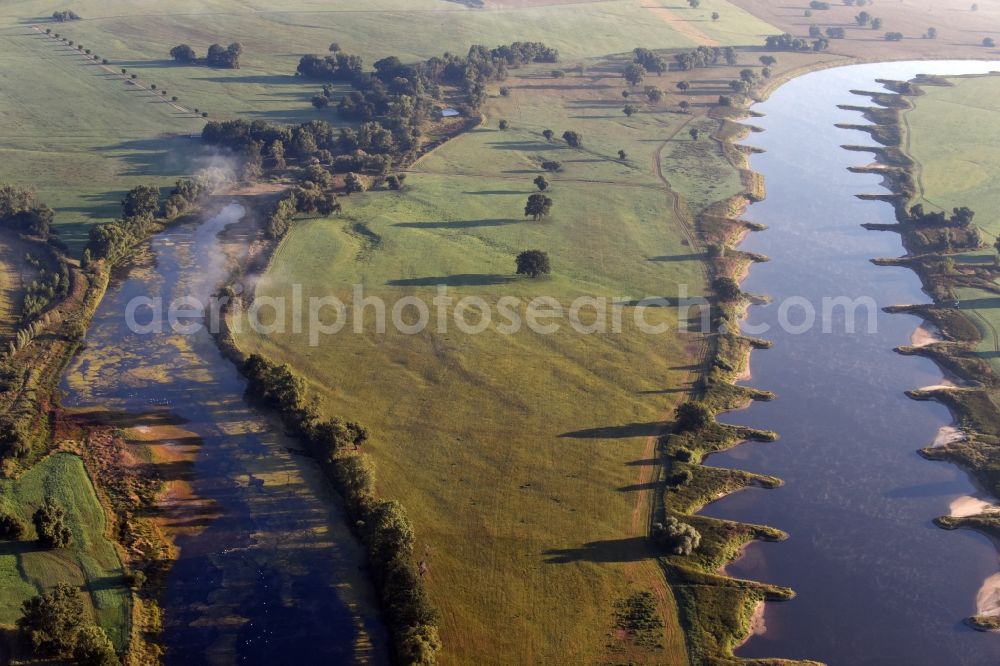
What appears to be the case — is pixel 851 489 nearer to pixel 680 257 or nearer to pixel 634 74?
pixel 680 257

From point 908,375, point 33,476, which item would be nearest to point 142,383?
point 33,476

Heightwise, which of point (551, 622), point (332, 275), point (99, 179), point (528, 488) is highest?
point (99, 179)

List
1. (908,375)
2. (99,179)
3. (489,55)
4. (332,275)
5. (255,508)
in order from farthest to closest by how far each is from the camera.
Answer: (489,55) < (99,179) < (332,275) < (908,375) < (255,508)

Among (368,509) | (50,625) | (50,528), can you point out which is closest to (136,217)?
(50,528)

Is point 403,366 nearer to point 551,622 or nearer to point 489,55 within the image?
point 551,622

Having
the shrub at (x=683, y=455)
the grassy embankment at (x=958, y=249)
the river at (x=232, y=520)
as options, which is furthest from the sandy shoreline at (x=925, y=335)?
the river at (x=232, y=520)

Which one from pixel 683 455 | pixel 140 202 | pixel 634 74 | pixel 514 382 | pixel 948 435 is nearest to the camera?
pixel 683 455

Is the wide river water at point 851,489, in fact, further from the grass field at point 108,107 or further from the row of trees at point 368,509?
the grass field at point 108,107
